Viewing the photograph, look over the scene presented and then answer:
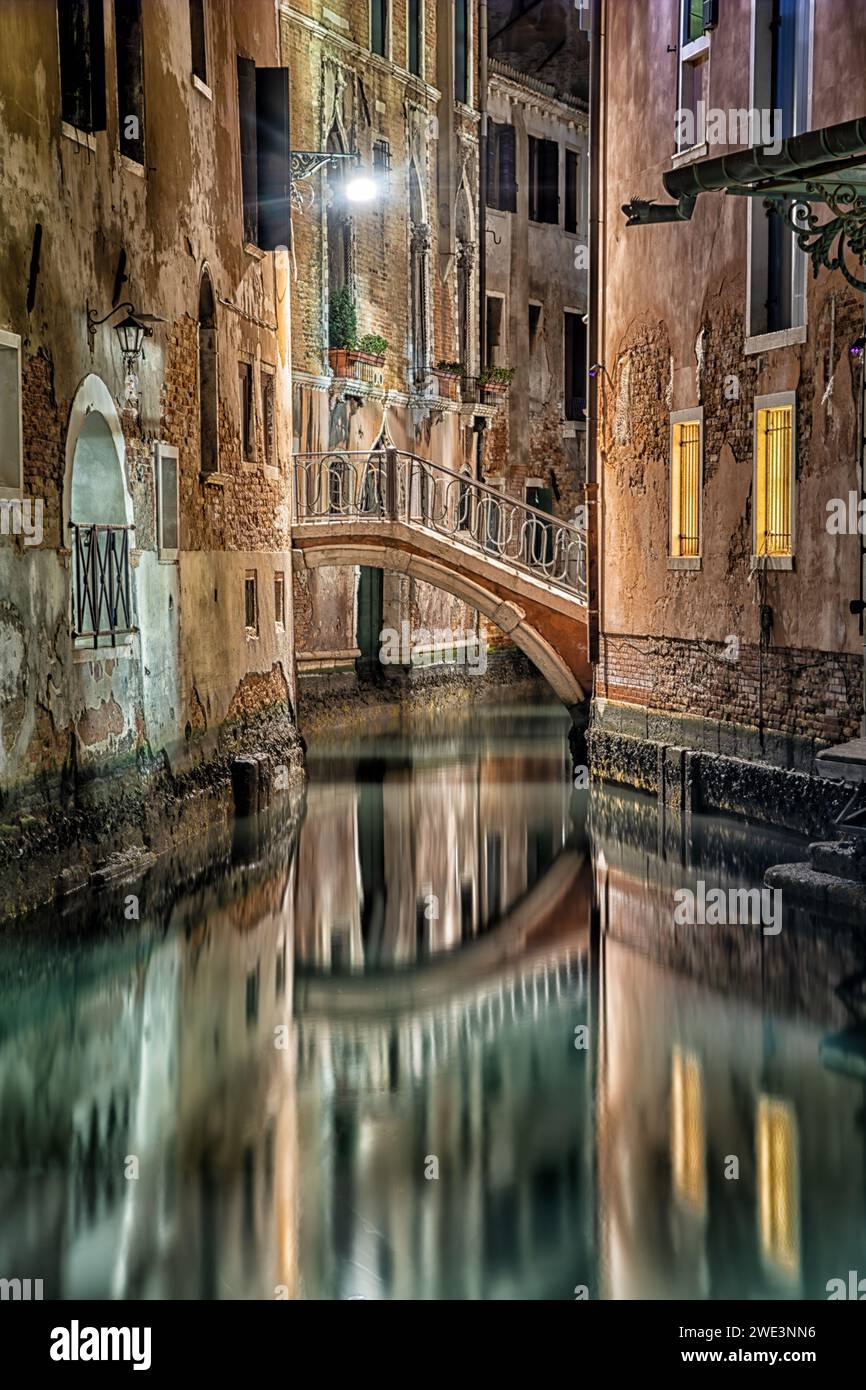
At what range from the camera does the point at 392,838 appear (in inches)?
663

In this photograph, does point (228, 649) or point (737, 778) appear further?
point (228, 649)

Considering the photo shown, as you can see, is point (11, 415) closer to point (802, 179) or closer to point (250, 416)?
point (802, 179)

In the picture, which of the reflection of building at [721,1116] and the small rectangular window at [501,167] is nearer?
the reflection of building at [721,1116]

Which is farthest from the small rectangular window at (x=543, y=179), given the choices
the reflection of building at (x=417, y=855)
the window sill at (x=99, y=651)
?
the window sill at (x=99, y=651)

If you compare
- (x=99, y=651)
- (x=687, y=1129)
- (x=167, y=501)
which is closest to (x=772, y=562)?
(x=167, y=501)

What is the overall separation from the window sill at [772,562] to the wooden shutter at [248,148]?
5.94 meters

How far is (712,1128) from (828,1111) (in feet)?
1.92

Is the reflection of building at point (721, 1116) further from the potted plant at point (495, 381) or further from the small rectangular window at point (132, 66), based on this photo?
the potted plant at point (495, 381)

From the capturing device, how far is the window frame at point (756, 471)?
15656mm

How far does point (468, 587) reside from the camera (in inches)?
848

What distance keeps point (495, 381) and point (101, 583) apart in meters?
17.7

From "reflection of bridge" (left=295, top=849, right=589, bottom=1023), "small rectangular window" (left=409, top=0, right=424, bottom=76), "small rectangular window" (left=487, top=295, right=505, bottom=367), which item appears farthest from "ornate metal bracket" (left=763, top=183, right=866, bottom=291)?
"small rectangular window" (left=487, top=295, right=505, bottom=367)

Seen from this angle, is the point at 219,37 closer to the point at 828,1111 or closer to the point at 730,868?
the point at 730,868
